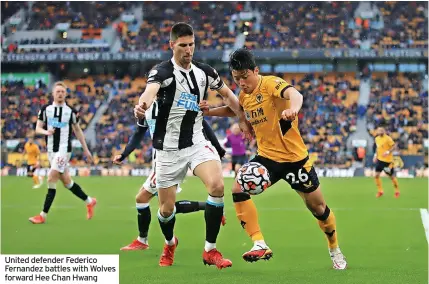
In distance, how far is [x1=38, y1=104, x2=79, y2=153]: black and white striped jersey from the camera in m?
13.1

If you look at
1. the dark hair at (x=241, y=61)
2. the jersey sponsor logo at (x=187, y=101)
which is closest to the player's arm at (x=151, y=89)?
the jersey sponsor logo at (x=187, y=101)

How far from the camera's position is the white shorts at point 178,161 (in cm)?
804

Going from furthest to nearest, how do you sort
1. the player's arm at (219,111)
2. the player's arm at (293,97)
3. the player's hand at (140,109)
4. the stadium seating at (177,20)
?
1. the stadium seating at (177,20)
2. the player's arm at (219,111)
3. the player's hand at (140,109)
4. the player's arm at (293,97)

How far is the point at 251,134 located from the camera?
800 cm

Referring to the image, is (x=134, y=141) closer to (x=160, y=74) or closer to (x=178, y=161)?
(x=178, y=161)

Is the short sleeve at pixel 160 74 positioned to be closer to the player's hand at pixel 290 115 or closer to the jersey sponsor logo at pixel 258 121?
the jersey sponsor logo at pixel 258 121

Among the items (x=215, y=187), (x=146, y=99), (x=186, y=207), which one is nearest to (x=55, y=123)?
(x=186, y=207)

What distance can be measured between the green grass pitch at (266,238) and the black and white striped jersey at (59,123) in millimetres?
Answer: 1406

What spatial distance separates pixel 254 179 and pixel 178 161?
1.07 meters

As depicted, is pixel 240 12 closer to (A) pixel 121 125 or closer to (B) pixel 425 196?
(A) pixel 121 125

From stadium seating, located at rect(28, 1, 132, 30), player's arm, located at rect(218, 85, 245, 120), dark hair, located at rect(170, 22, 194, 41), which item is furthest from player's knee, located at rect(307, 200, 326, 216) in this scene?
stadium seating, located at rect(28, 1, 132, 30)

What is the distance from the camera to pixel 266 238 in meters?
10.9

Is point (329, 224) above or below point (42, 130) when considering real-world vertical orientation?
above

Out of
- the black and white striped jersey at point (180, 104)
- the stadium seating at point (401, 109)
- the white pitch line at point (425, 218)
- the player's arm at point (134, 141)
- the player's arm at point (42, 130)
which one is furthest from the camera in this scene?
the stadium seating at point (401, 109)
